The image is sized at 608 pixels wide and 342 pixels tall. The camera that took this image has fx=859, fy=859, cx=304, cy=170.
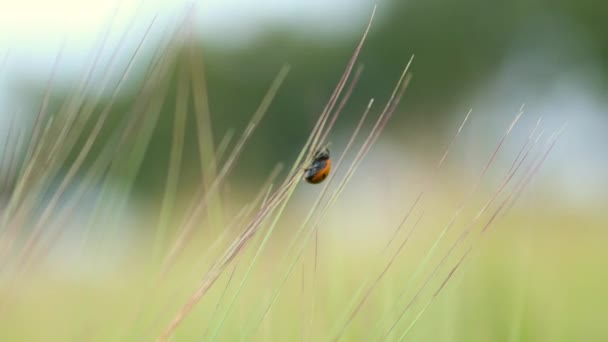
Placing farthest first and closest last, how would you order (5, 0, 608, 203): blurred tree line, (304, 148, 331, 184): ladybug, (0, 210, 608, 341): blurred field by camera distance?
(5, 0, 608, 203): blurred tree line → (304, 148, 331, 184): ladybug → (0, 210, 608, 341): blurred field

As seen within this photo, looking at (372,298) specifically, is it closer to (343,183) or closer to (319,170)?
(319,170)

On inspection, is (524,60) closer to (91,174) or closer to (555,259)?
(555,259)

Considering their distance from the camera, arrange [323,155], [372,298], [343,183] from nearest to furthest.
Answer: [343,183] → [372,298] → [323,155]

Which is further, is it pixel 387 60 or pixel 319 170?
pixel 387 60

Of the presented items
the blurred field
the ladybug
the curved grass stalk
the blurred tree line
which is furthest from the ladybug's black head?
the blurred tree line

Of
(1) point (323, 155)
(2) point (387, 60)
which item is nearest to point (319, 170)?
(1) point (323, 155)

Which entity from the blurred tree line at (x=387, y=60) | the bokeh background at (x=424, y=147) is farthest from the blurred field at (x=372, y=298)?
the blurred tree line at (x=387, y=60)

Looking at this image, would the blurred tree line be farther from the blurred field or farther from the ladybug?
the ladybug

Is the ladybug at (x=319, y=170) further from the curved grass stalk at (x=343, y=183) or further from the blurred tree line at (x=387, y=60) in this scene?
the blurred tree line at (x=387, y=60)

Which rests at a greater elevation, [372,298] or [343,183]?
[343,183]

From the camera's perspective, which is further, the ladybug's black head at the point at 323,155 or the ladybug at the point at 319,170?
the ladybug at the point at 319,170

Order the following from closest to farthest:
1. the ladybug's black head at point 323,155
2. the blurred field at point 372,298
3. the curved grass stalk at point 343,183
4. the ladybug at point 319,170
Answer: the curved grass stalk at point 343,183, the blurred field at point 372,298, the ladybug's black head at point 323,155, the ladybug at point 319,170
